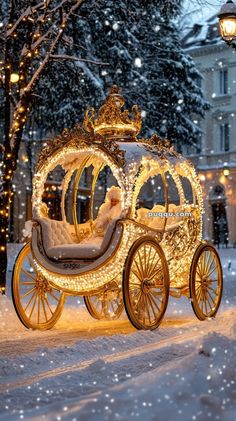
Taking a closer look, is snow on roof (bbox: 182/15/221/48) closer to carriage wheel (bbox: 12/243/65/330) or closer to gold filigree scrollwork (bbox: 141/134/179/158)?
gold filigree scrollwork (bbox: 141/134/179/158)

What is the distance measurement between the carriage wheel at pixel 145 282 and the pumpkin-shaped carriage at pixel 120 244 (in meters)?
0.01

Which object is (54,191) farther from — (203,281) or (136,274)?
(136,274)

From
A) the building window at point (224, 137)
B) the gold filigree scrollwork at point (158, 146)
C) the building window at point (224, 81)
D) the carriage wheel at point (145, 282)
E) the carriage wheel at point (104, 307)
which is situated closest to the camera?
the carriage wheel at point (145, 282)

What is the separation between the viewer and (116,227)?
8930 mm

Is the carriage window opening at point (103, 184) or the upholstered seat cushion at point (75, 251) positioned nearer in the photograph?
the upholstered seat cushion at point (75, 251)

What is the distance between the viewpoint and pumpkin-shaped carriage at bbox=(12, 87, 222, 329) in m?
8.88

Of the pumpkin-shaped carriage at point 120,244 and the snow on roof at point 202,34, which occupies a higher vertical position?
the snow on roof at point 202,34

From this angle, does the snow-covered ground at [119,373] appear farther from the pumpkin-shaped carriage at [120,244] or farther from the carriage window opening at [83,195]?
Result: the carriage window opening at [83,195]

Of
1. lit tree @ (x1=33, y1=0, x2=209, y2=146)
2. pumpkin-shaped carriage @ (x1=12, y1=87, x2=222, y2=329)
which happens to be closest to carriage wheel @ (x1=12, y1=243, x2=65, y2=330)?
pumpkin-shaped carriage @ (x1=12, y1=87, x2=222, y2=329)

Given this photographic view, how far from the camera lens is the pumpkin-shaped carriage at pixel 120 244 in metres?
8.88

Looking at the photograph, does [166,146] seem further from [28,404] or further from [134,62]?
[134,62]

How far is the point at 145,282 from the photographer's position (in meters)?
8.89

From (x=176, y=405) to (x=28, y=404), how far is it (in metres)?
1.18

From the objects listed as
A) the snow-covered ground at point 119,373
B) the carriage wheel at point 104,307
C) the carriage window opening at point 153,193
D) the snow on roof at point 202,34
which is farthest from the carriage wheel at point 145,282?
the snow on roof at point 202,34
